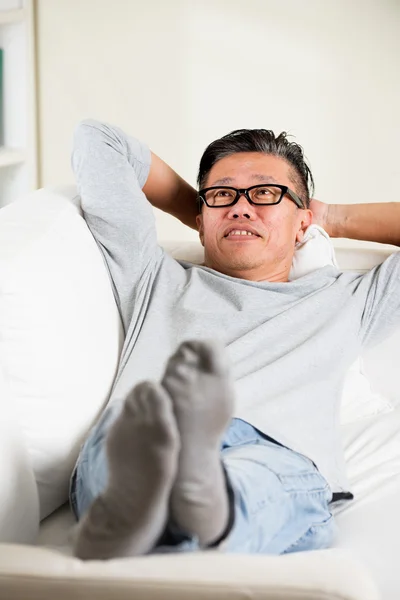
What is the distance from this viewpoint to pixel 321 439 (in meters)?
1.49

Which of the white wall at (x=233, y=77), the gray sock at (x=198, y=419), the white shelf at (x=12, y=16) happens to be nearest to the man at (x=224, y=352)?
the gray sock at (x=198, y=419)

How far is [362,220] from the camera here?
207 centimetres

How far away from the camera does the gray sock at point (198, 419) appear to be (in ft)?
3.09

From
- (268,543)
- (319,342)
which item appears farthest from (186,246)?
(268,543)

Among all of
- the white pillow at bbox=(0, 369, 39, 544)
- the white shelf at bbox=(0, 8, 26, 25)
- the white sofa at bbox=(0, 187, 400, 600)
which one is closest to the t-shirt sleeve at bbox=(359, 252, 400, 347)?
the white sofa at bbox=(0, 187, 400, 600)

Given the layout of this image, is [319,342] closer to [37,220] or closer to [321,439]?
[321,439]

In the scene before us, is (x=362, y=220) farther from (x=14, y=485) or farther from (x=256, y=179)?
(x=14, y=485)

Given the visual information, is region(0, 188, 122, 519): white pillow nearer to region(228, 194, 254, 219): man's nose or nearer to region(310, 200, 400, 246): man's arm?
region(228, 194, 254, 219): man's nose

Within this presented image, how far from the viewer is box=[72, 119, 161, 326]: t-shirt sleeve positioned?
170 centimetres

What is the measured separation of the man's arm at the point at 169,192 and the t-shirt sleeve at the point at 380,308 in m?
0.48

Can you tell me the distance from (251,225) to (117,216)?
1.01 feet

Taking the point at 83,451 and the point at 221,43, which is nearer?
the point at 83,451

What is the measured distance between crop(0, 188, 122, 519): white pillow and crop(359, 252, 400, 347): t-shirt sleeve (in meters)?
0.55

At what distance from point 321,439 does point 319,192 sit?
75.6 inches
